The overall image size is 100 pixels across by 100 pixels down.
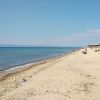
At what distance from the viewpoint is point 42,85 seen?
1477 cm

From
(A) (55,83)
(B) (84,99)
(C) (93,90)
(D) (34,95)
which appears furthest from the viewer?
(A) (55,83)

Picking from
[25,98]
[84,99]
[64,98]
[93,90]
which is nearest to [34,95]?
[25,98]

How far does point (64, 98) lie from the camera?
1165 centimetres

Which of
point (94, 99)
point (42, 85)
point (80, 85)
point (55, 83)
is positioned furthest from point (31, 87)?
point (94, 99)

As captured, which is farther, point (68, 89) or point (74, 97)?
point (68, 89)

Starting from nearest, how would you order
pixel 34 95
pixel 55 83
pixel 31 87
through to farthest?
pixel 34 95 < pixel 31 87 < pixel 55 83

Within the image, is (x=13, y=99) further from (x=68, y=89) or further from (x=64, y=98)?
(x=68, y=89)

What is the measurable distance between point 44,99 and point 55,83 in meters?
3.92

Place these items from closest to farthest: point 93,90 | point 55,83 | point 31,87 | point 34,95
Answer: point 34,95 → point 93,90 → point 31,87 → point 55,83

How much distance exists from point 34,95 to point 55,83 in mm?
3365

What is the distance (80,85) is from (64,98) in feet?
10.5

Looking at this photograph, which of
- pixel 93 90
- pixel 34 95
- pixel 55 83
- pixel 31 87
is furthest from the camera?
pixel 55 83

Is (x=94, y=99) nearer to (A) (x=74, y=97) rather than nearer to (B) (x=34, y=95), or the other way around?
(A) (x=74, y=97)

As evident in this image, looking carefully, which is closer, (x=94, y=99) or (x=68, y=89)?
(x=94, y=99)
